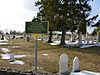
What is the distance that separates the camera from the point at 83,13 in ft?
149

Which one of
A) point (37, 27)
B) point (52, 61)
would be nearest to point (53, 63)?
point (52, 61)

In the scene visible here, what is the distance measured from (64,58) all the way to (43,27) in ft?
6.16

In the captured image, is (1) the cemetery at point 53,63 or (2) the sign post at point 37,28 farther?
(1) the cemetery at point 53,63

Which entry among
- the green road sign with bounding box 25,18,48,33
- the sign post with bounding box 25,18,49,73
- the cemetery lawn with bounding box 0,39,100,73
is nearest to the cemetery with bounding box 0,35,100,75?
the cemetery lawn with bounding box 0,39,100,73

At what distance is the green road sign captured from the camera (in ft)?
50.1

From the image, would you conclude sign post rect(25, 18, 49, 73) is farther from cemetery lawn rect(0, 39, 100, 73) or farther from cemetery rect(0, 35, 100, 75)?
cemetery lawn rect(0, 39, 100, 73)

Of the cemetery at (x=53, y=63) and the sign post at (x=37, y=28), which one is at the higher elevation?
the sign post at (x=37, y=28)

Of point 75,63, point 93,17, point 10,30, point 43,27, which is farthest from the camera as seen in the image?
point 10,30

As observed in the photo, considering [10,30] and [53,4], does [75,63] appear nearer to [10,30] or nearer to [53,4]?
[53,4]

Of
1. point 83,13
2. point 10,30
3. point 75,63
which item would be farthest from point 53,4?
point 10,30

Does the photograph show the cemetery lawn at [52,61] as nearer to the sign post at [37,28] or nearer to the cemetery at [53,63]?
the cemetery at [53,63]

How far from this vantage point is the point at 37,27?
1539 centimetres

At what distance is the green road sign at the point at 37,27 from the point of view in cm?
1526

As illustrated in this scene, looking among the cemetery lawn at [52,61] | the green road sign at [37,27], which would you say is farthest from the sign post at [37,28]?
the cemetery lawn at [52,61]
